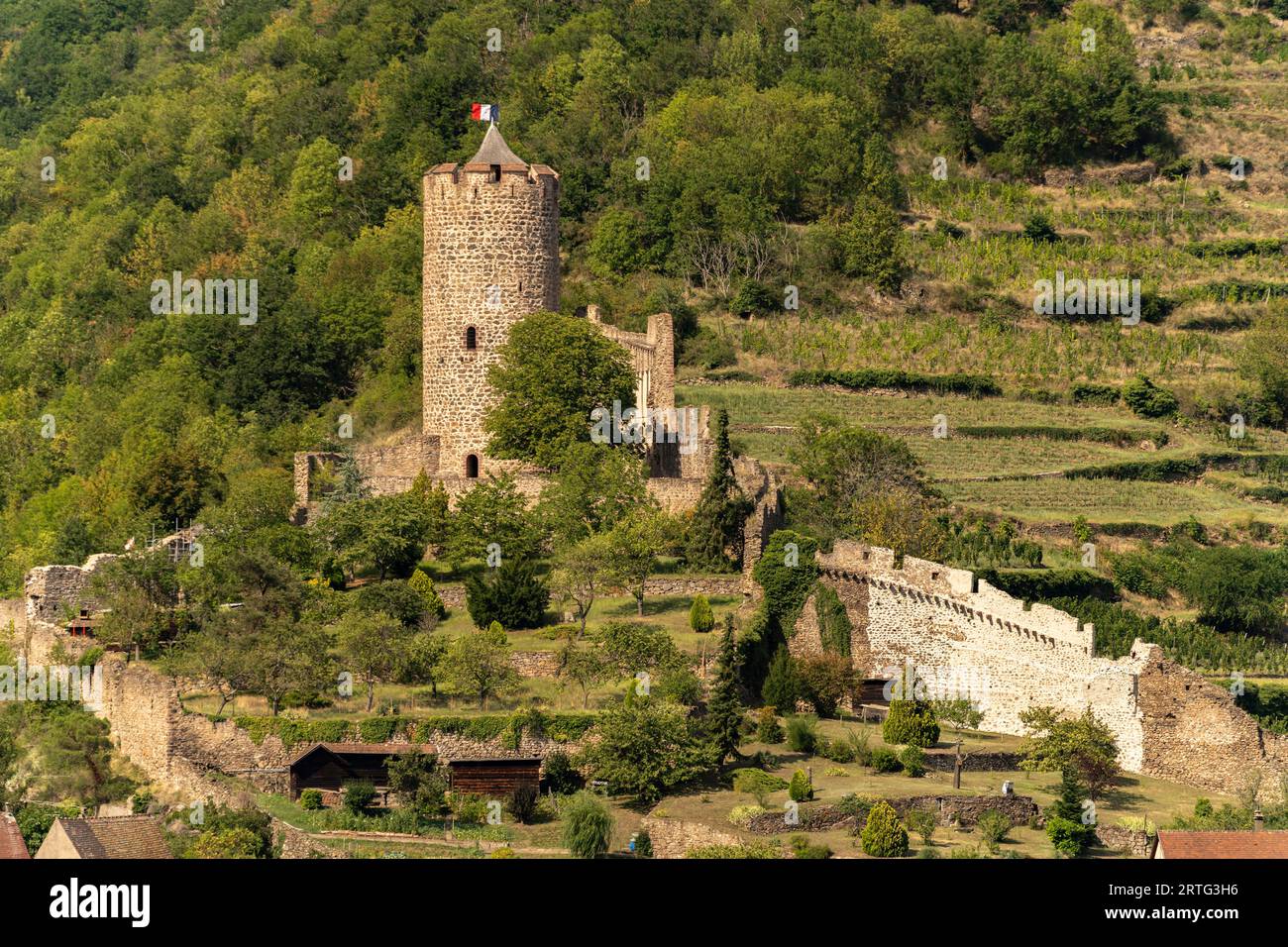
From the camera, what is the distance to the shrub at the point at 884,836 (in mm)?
33531

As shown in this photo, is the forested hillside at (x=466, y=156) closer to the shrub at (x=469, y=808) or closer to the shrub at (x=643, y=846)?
the shrub at (x=469, y=808)

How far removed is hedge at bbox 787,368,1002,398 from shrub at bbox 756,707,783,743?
1089 inches

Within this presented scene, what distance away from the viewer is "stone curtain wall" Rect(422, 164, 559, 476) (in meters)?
50.6

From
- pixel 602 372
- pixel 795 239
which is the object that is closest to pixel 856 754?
pixel 602 372

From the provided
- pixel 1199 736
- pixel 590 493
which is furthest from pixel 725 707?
pixel 590 493

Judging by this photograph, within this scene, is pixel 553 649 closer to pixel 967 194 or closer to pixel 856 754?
pixel 856 754

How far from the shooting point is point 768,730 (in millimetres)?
40281

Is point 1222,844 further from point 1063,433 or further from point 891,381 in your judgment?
point 891,381

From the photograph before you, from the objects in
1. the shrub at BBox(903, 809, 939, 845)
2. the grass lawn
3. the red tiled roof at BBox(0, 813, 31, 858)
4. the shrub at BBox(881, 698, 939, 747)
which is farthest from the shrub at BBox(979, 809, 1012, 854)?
the red tiled roof at BBox(0, 813, 31, 858)

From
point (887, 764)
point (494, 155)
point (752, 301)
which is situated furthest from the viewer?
point (752, 301)

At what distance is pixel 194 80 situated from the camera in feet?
355

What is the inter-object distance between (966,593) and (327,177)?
144 feet

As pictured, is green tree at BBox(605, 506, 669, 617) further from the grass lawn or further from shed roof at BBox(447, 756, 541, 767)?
shed roof at BBox(447, 756, 541, 767)

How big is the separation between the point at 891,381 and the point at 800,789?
1308 inches
